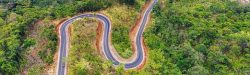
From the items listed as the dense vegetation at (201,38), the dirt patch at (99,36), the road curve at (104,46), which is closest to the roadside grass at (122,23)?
the road curve at (104,46)

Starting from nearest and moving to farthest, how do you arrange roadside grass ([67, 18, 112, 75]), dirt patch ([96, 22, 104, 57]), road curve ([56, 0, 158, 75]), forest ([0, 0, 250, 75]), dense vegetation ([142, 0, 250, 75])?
1. roadside grass ([67, 18, 112, 75])
2. road curve ([56, 0, 158, 75])
3. forest ([0, 0, 250, 75])
4. dirt patch ([96, 22, 104, 57])
5. dense vegetation ([142, 0, 250, 75])

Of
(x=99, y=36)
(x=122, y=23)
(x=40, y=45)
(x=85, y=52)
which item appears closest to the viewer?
(x=85, y=52)

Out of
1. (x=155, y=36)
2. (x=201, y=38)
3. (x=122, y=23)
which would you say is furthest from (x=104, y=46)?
(x=201, y=38)

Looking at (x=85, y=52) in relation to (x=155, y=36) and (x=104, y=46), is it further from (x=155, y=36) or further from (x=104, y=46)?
(x=155, y=36)

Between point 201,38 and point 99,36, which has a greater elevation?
point 99,36

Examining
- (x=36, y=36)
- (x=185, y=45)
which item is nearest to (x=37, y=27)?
(x=36, y=36)

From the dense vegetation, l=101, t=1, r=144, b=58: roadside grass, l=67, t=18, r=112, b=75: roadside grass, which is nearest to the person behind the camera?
l=67, t=18, r=112, b=75: roadside grass

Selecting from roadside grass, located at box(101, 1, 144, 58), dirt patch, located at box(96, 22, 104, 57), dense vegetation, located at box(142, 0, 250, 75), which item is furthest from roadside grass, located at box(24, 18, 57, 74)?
dense vegetation, located at box(142, 0, 250, 75)

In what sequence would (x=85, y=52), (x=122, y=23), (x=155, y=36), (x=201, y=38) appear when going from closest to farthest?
(x=85, y=52) → (x=155, y=36) → (x=122, y=23) → (x=201, y=38)

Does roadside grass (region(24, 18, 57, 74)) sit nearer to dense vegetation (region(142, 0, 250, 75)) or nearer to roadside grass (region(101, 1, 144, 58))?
roadside grass (region(101, 1, 144, 58))
